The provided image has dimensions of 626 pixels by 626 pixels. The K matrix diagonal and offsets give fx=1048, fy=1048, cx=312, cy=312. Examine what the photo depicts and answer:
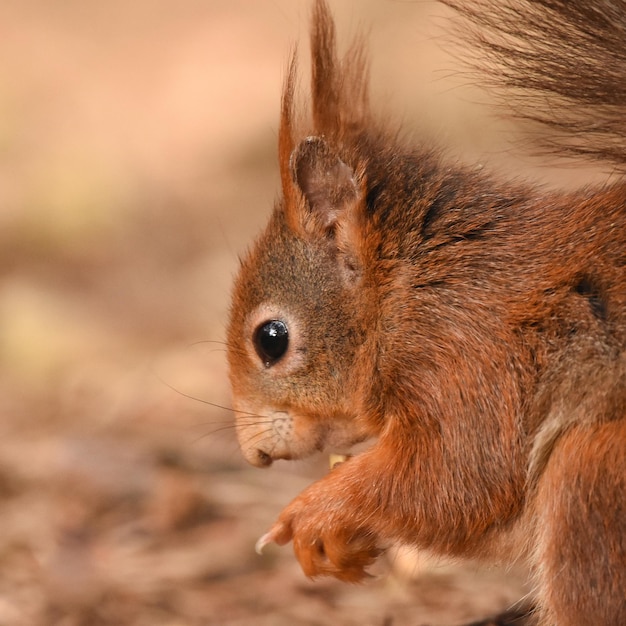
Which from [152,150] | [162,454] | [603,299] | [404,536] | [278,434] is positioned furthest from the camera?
[152,150]

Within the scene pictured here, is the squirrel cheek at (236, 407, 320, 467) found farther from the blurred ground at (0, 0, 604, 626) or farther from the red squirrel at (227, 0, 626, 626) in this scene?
the blurred ground at (0, 0, 604, 626)

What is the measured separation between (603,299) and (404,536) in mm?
496

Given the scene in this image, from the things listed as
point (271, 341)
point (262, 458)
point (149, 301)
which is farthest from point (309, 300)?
point (149, 301)

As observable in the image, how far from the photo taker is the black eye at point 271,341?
182 centimetres

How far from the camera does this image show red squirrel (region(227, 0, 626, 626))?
61.4 inches

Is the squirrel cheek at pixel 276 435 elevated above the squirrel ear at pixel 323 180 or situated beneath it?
situated beneath

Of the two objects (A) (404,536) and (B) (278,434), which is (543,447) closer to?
(A) (404,536)

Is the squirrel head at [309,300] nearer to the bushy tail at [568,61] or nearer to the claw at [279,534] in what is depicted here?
the claw at [279,534]

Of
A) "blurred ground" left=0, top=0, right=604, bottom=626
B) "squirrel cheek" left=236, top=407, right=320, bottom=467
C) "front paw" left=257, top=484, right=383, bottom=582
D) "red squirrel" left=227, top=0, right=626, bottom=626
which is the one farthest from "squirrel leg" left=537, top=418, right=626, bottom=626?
"blurred ground" left=0, top=0, right=604, bottom=626

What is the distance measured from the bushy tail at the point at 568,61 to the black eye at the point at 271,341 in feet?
1.80

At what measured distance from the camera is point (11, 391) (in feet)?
12.4

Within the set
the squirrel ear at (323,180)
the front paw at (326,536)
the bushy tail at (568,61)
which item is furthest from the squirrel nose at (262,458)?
the bushy tail at (568,61)

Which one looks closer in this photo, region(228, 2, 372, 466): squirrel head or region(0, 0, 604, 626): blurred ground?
region(228, 2, 372, 466): squirrel head

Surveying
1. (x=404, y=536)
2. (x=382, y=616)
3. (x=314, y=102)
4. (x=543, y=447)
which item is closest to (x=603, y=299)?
(x=543, y=447)
